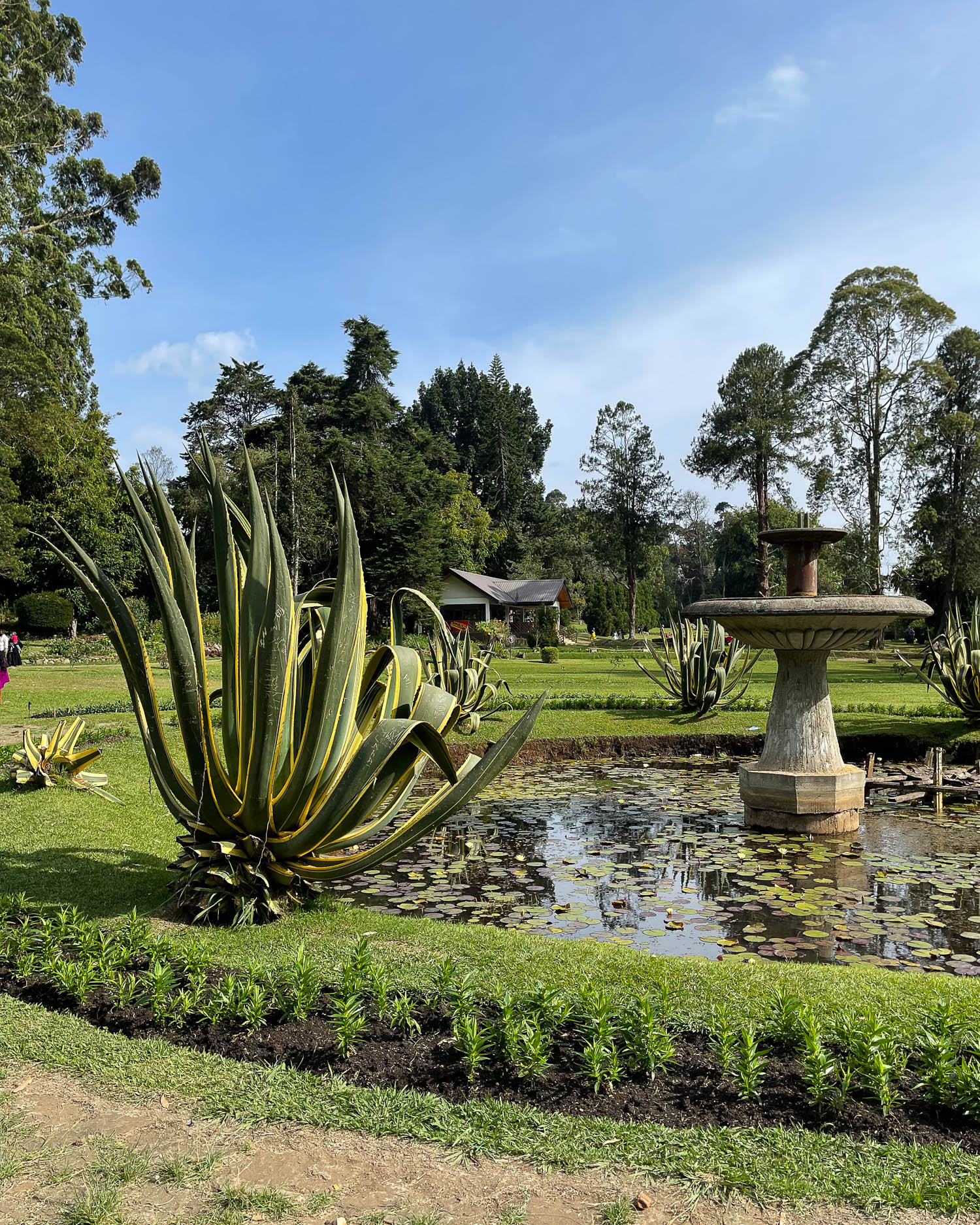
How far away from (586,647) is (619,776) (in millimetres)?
33788

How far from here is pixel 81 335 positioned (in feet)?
106

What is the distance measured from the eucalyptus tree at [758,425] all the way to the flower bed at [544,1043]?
1585 inches

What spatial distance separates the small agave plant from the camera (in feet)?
25.7

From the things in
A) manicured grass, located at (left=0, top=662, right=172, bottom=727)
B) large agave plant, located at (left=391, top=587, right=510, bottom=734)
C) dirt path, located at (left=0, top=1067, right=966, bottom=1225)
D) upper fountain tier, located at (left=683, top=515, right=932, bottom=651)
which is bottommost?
dirt path, located at (left=0, top=1067, right=966, bottom=1225)

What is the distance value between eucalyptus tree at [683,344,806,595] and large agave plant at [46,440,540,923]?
39.4 metres

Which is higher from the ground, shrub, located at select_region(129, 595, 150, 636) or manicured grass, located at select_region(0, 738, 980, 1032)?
shrub, located at select_region(129, 595, 150, 636)

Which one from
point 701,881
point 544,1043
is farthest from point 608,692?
point 544,1043

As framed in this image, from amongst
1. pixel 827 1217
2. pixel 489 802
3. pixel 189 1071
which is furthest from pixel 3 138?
pixel 827 1217

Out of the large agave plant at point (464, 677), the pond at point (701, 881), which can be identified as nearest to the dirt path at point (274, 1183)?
the pond at point (701, 881)

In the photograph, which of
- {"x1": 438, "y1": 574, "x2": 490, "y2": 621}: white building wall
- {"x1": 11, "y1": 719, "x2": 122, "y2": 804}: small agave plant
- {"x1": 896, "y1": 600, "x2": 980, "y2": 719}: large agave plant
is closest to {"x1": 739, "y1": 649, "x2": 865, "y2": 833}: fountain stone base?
{"x1": 896, "y1": 600, "x2": 980, "y2": 719}: large agave plant

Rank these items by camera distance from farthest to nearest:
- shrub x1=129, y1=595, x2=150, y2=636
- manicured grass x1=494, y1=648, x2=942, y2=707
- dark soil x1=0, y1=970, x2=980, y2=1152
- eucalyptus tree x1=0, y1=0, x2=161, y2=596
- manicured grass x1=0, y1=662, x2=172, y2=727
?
shrub x1=129, y1=595, x2=150, y2=636
eucalyptus tree x1=0, y1=0, x2=161, y2=596
manicured grass x1=494, y1=648, x2=942, y2=707
manicured grass x1=0, y1=662, x2=172, y2=727
dark soil x1=0, y1=970, x2=980, y2=1152

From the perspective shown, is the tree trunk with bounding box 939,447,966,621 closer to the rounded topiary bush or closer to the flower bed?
the flower bed

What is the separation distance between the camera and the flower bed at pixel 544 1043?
2840 millimetres

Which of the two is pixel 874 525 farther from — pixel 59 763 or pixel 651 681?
pixel 59 763
